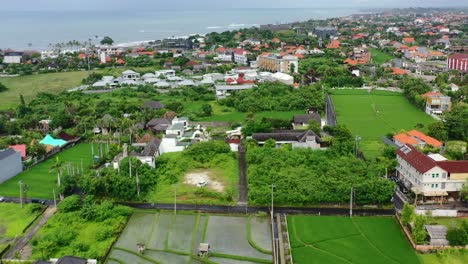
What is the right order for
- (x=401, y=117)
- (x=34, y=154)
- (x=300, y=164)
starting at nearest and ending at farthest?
(x=300, y=164)
(x=34, y=154)
(x=401, y=117)

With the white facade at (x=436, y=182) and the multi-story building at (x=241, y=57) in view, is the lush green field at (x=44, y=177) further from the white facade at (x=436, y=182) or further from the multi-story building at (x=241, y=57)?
A: the multi-story building at (x=241, y=57)

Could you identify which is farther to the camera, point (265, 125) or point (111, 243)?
point (265, 125)

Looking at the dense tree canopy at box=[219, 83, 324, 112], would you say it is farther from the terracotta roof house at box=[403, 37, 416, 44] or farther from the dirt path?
the terracotta roof house at box=[403, 37, 416, 44]

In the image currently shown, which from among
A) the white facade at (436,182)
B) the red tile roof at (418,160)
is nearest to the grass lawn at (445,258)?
the white facade at (436,182)

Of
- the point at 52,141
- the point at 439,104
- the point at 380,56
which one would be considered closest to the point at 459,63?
the point at 380,56

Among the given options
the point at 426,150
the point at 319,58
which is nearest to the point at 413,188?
the point at 426,150

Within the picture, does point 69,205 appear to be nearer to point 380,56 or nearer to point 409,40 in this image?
point 380,56

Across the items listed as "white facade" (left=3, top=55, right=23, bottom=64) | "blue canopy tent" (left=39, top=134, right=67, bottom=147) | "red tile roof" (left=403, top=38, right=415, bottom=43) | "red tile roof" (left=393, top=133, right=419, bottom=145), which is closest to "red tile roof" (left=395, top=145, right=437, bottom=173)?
"red tile roof" (left=393, top=133, right=419, bottom=145)

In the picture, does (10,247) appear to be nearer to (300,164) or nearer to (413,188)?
(300,164)
